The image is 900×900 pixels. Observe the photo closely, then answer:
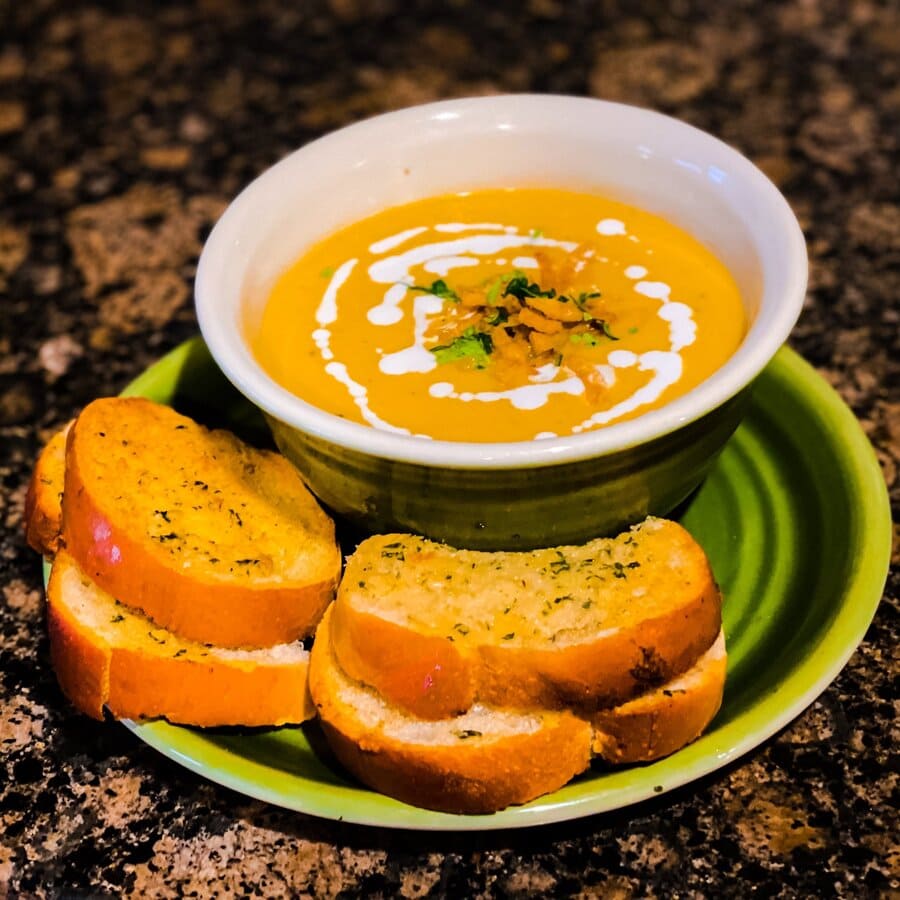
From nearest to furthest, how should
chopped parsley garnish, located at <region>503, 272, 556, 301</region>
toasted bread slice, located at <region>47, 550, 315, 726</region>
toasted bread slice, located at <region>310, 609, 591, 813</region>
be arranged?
toasted bread slice, located at <region>310, 609, 591, 813</region> → toasted bread slice, located at <region>47, 550, 315, 726</region> → chopped parsley garnish, located at <region>503, 272, 556, 301</region>

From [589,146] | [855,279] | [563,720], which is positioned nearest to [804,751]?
[563,720]

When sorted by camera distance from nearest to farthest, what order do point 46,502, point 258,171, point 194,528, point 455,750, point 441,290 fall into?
1. point 455,750
2. point 194,528
3. point 46,502
4. point 441,290
5. point 258,171

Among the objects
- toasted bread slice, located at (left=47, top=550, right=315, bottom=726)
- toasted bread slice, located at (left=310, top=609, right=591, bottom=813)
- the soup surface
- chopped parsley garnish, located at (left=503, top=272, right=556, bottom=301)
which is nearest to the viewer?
toasted bread slice, located at (left=310, top=609, right=591, bottom=813)

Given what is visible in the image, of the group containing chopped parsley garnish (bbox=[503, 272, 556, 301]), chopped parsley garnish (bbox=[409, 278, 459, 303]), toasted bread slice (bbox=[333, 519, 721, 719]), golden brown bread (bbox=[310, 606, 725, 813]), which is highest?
chopped parsley garnish (bbox=[503, 272, 556, 301])

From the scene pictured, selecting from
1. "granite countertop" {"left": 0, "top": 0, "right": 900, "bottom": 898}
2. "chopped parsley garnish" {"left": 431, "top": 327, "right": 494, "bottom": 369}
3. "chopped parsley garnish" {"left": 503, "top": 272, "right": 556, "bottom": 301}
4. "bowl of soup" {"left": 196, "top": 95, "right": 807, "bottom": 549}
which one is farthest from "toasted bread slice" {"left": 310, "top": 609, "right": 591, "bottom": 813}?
"chopped parsley garnish" {"left": 503, "top": 272, "right": 556, "bottom": 301}

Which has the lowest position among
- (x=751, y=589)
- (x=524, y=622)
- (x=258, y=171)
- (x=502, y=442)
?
(x=258, y=171)

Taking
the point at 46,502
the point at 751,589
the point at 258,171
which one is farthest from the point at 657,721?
the point at 258,171

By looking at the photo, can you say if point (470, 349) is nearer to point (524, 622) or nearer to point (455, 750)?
point (524, 622)

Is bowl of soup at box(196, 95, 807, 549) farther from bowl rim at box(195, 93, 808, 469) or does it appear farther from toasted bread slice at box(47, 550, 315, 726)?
toasted bread slice at box(47, 550, 315, 726)
